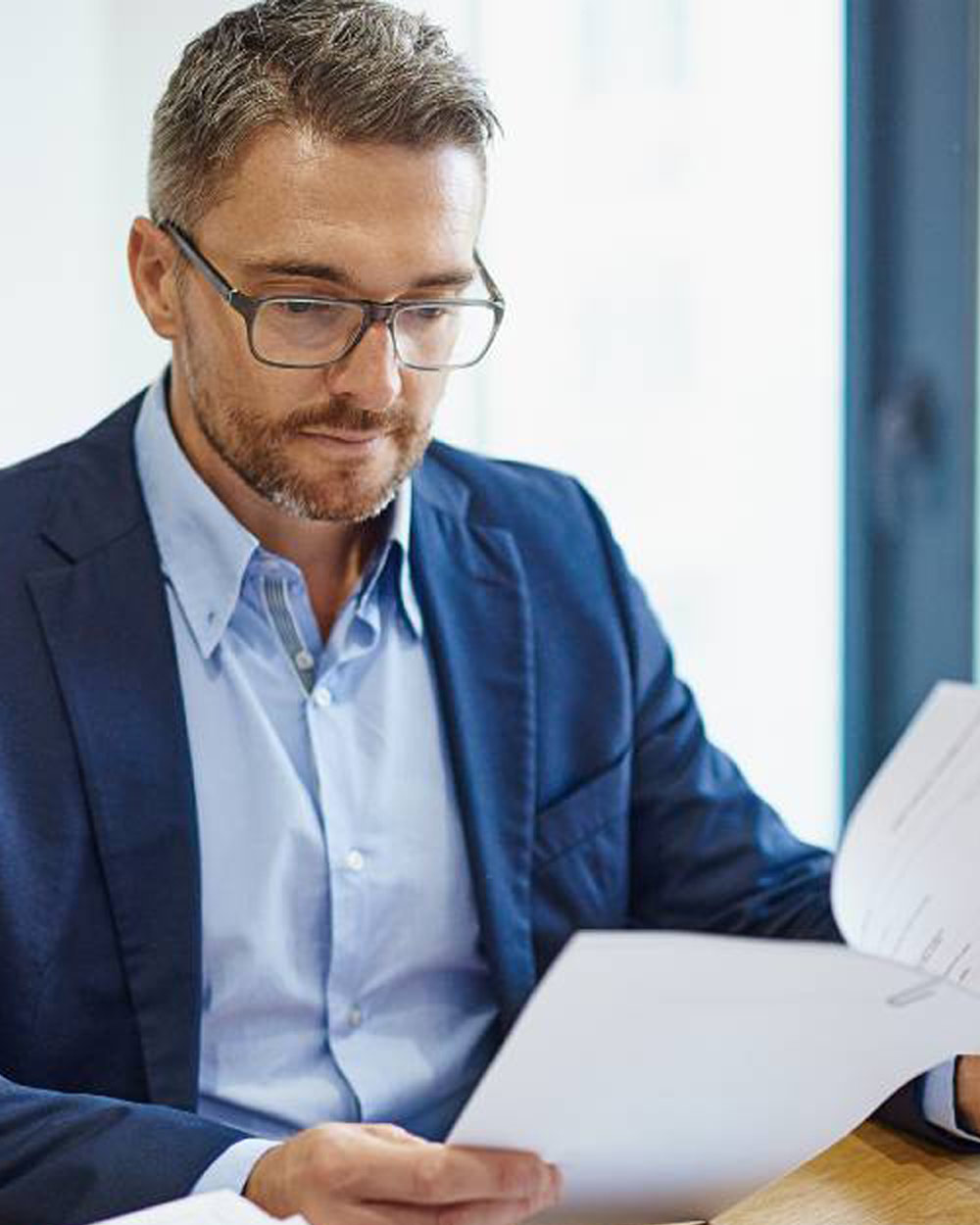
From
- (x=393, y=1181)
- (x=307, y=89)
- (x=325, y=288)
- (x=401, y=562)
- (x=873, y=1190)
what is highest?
(x=307, y=89)

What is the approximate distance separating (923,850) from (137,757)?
0.55 meters

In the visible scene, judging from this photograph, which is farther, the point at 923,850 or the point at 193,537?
the point at 193,537

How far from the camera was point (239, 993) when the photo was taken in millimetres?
1433

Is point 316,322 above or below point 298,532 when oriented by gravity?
above

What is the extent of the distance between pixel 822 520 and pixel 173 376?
1.43 m

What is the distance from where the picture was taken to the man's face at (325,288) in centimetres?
139

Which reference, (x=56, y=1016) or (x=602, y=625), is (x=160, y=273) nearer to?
(x=602, y=625)

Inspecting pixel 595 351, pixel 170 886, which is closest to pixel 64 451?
pixel 170 886

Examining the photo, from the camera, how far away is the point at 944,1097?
135cm

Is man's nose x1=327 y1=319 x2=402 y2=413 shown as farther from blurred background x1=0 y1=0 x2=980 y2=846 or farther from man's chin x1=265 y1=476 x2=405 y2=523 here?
blurred background x1=0 y1=0 x2=980 y2=846

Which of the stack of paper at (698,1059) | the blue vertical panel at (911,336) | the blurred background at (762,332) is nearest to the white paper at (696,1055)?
the stack of paper at (698,1059)

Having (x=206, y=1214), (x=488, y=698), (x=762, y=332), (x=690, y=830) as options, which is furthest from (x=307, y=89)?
(x=762, y=332)

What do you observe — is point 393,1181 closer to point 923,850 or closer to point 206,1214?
point 206,1214

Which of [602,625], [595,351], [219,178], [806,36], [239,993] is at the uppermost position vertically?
[806,36]
